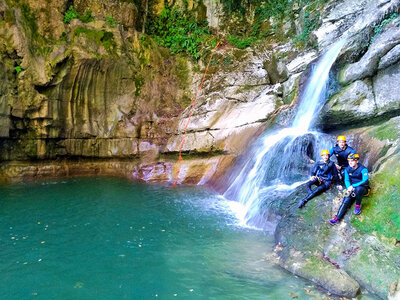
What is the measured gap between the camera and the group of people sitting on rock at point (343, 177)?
18.0 ft

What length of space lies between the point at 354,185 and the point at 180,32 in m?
13.1

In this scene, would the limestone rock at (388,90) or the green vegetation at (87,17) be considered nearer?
the limestone rock at (388,90)

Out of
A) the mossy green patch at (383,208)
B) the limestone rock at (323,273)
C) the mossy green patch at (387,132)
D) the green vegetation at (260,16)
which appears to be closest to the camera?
the limestone rock at (323,273)

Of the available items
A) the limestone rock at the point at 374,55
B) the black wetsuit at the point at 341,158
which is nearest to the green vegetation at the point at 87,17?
the limestone rock at the point at 374,55

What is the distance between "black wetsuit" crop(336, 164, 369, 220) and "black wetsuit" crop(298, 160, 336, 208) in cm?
63

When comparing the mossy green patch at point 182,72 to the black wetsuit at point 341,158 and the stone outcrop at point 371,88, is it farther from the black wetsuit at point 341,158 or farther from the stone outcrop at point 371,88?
the black wetsuit at point 341,158

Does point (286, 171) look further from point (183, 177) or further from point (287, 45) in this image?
point (287, 45)

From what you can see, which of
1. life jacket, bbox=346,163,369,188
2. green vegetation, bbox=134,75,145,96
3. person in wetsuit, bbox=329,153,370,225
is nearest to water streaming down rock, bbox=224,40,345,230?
person in wetsuit, bbox=329,153,370,225

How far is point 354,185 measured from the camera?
5.55m

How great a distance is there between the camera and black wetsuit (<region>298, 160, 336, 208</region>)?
6449 millimetres

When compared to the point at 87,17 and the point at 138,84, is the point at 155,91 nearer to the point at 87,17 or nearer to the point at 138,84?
the point at 138,84

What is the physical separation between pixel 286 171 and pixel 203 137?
4623 millimetres

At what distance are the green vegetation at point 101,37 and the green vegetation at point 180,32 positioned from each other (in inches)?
131

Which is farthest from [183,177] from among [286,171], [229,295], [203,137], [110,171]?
[229,295]
